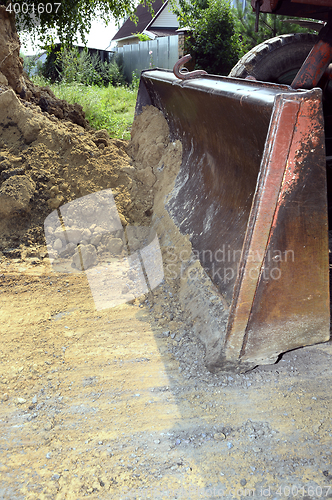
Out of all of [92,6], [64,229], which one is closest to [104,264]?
[64,229]

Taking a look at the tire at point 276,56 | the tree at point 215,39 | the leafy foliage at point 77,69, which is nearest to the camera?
the tire at point 276,56

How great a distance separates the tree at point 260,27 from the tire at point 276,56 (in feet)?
15.5

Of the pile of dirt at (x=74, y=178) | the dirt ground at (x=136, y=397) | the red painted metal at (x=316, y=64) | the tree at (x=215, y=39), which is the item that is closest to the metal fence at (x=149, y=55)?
the tree at (x=215, y=39)

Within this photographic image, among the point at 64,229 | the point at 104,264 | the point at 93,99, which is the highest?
the point at 93,99

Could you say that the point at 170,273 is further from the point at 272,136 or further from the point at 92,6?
the point at 92,6

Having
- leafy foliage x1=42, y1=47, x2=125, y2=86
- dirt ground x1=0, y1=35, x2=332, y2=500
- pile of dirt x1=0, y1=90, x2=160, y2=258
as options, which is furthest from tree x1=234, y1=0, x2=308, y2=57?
dirt ground x1=0, y1=35, x2=332, y2=500

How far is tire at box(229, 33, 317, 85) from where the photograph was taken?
3344mm

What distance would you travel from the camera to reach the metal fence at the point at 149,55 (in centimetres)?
1123

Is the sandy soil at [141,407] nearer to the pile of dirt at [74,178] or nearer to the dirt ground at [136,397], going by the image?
the dirt ground at [136,397]

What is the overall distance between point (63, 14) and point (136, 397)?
18.6 feet

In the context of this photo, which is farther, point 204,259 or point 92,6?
point 92,6

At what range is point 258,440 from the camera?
1423mm

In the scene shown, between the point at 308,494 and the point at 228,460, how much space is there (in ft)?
0.94

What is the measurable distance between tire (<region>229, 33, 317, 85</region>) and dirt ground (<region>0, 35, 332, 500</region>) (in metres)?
1.38
